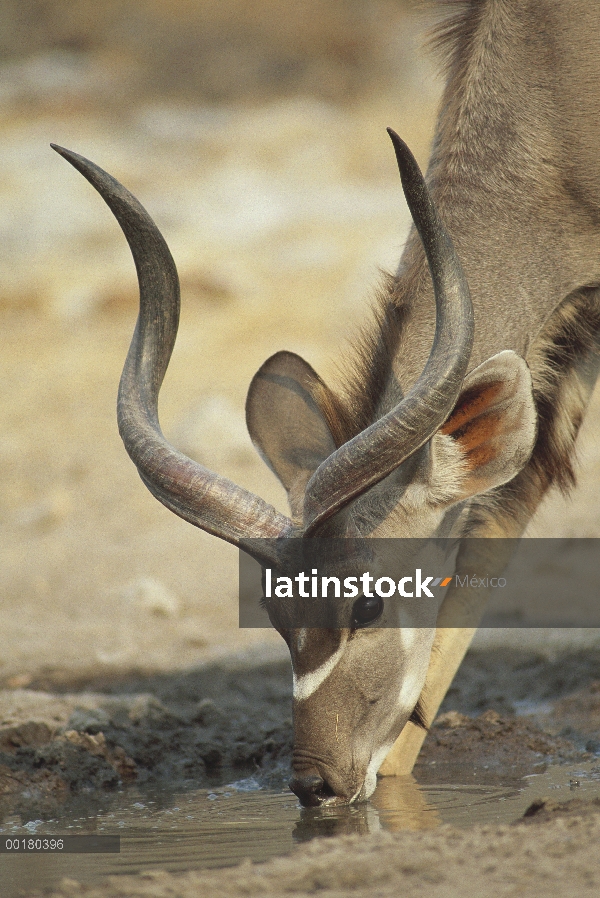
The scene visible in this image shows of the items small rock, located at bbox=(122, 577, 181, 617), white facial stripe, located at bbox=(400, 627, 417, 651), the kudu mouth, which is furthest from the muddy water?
small rock, located at bbox=(122, 577, 181, 617)

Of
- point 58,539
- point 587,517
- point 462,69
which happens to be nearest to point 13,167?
point 58,539

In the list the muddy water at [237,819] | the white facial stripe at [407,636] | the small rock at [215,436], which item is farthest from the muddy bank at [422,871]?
the small rock at [215,436]

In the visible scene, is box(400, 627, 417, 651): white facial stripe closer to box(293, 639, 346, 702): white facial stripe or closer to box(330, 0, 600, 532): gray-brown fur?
box(293, 639, 346, 702): white facial stripe

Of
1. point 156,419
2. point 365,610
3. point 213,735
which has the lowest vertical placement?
point 213,735

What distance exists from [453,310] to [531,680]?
8.82ft

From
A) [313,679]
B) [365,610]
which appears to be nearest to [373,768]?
[313,679]

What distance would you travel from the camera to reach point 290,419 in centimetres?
488

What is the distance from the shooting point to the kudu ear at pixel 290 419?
15.4ft

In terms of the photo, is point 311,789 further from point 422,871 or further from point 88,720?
point 88,720

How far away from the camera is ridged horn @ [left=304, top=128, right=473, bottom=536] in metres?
3.84

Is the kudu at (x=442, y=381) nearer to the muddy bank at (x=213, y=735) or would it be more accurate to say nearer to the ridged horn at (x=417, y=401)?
the ridged horn at (x=417, y=401)

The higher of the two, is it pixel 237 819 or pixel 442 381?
pixel 442 381

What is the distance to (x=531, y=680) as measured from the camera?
19.8 feet

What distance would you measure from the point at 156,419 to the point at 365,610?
1025 mm
